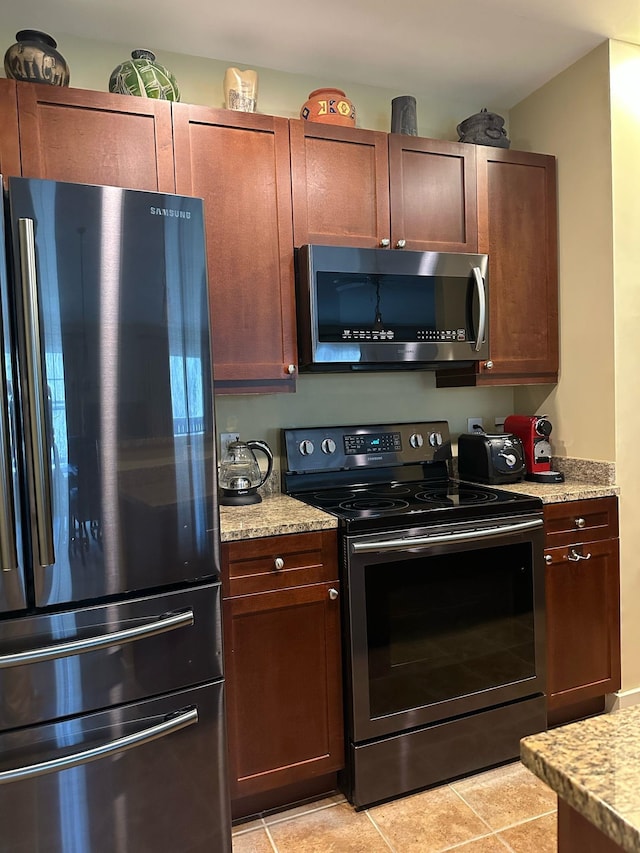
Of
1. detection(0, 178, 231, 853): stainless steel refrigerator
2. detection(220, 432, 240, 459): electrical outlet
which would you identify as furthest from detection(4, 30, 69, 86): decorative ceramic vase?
detection(220, 432, 240, 459): electrical outlet

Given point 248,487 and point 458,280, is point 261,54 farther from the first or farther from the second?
point 248,487

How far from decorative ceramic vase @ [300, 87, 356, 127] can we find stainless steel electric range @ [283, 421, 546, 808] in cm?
146

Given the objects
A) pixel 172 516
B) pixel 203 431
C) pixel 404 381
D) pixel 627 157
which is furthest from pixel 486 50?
pixel 172 516

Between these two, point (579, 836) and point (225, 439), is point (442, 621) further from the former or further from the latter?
point (579, 836)

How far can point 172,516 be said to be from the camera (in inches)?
60.9

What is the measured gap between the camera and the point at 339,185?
2215 mm

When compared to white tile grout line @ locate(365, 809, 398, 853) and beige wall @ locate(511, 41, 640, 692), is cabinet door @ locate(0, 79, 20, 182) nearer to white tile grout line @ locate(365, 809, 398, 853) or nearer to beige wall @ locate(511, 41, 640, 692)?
beige wall @ locate(511, 41, 640, 692)

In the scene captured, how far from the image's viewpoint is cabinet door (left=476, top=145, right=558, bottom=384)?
2477 mm

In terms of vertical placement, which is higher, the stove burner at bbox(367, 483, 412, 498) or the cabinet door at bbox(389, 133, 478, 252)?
the cabinet door at bbox(389, 133, 478, 252)

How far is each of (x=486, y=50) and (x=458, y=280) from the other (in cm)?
92

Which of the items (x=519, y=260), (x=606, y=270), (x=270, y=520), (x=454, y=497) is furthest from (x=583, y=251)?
(x=270, y=520)

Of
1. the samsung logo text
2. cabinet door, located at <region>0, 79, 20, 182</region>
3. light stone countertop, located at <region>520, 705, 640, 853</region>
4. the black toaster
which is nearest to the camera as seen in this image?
light stone countertop, located at <region>520, 705, 640, 853</region>

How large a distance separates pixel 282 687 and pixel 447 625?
60 centimetres

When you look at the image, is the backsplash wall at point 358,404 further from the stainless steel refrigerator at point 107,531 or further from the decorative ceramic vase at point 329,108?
the decorative ceramic vase at point 329,108
